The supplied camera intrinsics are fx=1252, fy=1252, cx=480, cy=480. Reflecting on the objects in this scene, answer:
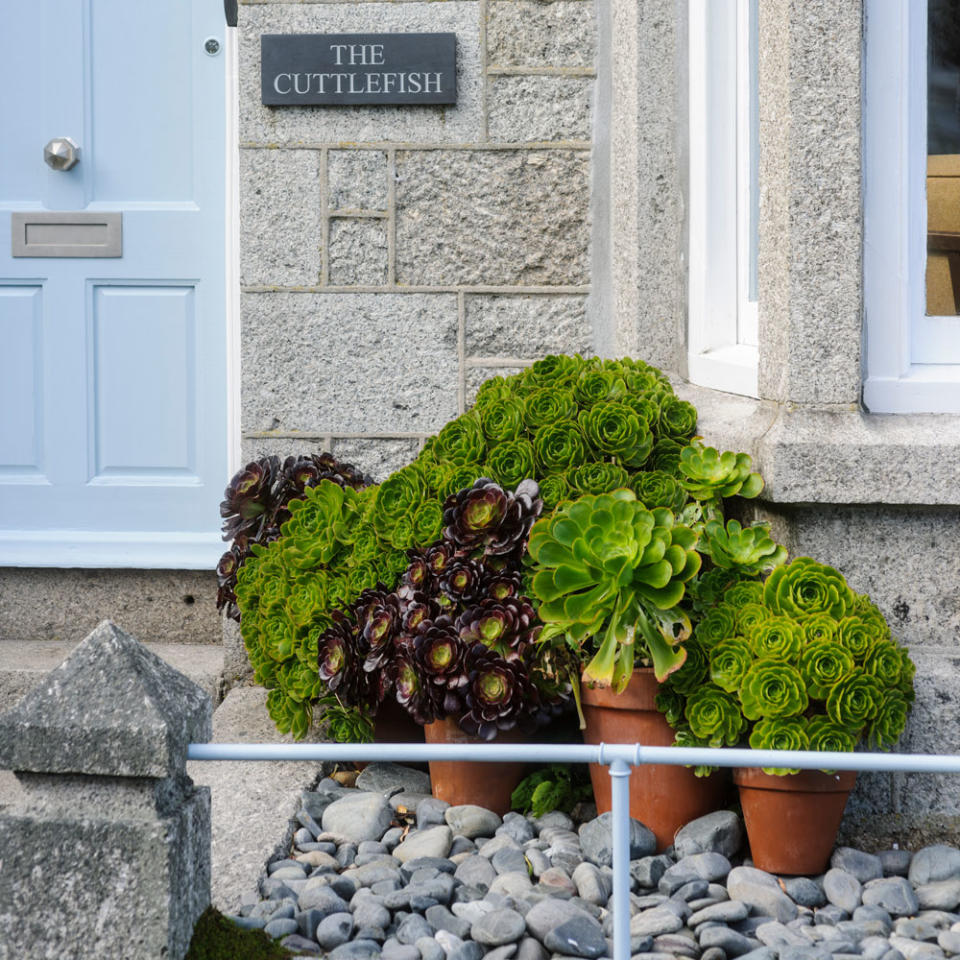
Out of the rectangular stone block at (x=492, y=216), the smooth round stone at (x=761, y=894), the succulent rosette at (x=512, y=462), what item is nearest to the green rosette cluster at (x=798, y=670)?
the smooth round stone at (x=761, y=894)

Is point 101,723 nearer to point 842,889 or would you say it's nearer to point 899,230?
point 842,889

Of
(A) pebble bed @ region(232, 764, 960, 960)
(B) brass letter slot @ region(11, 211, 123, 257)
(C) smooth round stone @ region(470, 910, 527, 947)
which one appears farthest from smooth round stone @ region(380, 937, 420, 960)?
(B) brass letter slot @ region(11, 211, 123, 257)

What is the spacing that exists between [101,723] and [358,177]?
7.70ft

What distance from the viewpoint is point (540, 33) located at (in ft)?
12.6

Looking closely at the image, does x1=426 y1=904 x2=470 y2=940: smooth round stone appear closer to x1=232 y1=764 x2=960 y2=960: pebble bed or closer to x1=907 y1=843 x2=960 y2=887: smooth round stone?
x1=232 y1=764 x2=960 y2=960: pebble bed

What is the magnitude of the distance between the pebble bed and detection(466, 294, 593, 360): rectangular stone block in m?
1.56

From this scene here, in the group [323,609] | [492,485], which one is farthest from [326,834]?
[492,485]

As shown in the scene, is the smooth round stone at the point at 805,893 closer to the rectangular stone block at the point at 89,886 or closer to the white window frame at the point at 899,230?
the white window frame at the point at 899,230

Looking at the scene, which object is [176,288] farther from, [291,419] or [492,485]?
[492,485]

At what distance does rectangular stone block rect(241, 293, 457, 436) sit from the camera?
391 centimetres

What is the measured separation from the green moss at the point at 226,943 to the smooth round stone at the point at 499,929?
13.1 inches

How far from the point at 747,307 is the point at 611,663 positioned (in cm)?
132

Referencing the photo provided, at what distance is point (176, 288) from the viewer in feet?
14.1

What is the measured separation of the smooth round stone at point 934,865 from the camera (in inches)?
98.7
